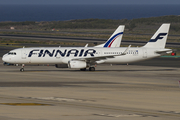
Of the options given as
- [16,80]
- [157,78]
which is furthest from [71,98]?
[157,78]

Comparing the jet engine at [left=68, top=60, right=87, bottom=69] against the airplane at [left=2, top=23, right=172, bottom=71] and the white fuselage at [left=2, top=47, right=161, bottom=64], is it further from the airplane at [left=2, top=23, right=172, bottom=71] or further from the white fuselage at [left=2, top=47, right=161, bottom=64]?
the white fuselage at [left=2, top=47, right=161, bottom=64]

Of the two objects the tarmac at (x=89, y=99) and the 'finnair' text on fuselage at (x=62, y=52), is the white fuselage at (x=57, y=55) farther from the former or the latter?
the tarmac at (x=89, y=99)

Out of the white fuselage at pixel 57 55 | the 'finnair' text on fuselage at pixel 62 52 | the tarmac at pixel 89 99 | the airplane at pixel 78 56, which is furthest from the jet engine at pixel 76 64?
the tarmac at pixel 89 99

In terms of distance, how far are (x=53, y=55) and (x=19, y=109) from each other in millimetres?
31596

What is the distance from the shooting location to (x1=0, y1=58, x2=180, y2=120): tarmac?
23.4 m

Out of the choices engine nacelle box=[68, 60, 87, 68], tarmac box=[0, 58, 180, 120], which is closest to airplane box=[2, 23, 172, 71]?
engine nacelle box=[68, 60, 87, 68]

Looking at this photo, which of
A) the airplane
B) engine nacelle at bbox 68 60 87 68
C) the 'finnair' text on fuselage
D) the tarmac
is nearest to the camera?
the tarmac

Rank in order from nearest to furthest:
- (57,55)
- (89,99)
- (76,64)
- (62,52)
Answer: (89,99)
(76,64)
(57,55)
(62,52)

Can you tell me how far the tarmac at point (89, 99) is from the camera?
76.6ft

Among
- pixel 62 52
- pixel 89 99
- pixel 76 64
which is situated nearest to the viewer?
pixel 89 99

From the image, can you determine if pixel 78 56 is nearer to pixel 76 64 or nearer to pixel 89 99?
pixel 76 64

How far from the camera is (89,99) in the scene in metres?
29.9

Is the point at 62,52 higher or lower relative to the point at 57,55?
higher

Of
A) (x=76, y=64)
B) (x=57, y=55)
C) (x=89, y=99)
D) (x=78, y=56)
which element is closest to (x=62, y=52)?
(x=57, y=55)
